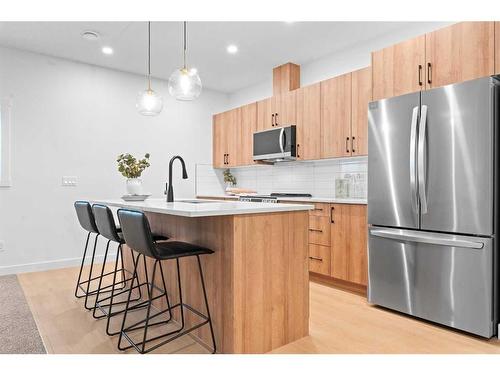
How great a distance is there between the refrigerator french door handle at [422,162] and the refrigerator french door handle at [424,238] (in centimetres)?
19

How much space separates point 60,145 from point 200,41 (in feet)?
7.28

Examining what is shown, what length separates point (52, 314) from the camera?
283 cm

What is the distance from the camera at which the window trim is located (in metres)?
4.11

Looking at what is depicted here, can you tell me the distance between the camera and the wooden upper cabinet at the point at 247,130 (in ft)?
16.6

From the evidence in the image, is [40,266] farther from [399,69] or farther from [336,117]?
[399,69]

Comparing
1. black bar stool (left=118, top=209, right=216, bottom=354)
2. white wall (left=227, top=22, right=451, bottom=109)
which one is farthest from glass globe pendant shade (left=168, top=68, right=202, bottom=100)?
white wall (left=227, top=22, right=451, bottom=109)

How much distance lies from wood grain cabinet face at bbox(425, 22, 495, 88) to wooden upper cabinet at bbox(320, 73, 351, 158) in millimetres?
1046

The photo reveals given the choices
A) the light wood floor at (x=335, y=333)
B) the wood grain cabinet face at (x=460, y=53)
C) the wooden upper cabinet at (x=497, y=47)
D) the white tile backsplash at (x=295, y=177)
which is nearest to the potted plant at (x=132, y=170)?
the light wood floor at (x=335, y=333)

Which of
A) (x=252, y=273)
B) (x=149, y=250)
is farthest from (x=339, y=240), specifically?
(x=149, y=250)

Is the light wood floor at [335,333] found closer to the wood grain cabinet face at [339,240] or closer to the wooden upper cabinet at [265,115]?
the wood grain cabinet face at [339,240]

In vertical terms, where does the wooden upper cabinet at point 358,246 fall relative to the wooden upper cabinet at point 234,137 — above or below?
below

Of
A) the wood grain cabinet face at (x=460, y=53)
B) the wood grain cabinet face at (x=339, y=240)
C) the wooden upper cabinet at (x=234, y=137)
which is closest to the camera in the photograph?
the wood grain cabinet face at (x=460, y=53)
